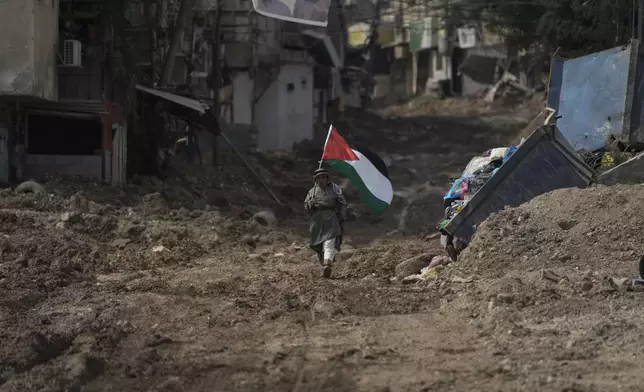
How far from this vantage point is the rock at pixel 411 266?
41.0ft

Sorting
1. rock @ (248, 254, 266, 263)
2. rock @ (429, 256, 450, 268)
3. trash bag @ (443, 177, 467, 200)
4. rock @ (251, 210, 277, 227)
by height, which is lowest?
rock @ (251, 210, 277, 227)

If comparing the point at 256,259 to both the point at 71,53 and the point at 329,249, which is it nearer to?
the point at 329,249

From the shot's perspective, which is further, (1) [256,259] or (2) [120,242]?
(2) [120,242]

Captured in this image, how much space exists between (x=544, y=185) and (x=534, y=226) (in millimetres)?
1378

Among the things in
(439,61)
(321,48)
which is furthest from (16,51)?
(439,61)

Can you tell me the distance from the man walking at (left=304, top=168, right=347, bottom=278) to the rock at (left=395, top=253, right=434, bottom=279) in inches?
32.3

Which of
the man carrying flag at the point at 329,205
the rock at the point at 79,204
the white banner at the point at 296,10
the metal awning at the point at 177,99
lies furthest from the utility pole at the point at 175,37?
the man carrying flag at the point at 329,205

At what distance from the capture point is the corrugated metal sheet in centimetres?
1505

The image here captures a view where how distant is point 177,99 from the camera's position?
22.6 metres

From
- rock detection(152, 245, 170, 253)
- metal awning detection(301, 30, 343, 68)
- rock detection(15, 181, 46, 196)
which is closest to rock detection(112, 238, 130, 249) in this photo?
rock detection(152, 245, 170, 253)

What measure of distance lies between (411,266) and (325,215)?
1.23 metres

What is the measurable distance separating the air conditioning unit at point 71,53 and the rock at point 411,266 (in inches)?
383

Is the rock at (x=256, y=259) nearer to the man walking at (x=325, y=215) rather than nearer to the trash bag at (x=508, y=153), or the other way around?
the man walking at (x=325, y=215)

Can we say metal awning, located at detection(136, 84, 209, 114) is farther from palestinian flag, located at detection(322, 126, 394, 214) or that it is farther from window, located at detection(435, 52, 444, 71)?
window, located at detection(435, 52, 444, 71)
